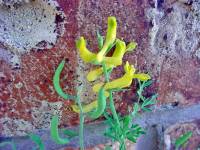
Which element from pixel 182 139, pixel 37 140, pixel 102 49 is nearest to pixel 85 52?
pixel 102 49

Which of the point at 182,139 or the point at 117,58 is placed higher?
the point at 117,58

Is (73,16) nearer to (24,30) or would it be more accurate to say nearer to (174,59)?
(24,30)

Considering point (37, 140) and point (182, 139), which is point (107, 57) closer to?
point (37, 140)

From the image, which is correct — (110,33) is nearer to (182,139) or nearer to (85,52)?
(85,52)

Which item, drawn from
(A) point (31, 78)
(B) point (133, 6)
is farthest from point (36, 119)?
(B) point (133, 6)

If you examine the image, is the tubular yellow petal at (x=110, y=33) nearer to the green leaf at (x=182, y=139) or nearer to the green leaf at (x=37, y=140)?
the green leaf at (x=37, y=140)

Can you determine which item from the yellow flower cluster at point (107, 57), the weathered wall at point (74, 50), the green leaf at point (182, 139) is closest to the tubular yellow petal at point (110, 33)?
the yellow flower cluster at point (107, 57)

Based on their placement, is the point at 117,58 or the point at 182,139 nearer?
the point at 117,58

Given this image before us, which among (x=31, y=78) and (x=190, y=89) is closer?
(x=31, y=78)

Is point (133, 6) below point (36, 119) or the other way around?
the other way around
